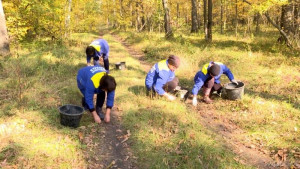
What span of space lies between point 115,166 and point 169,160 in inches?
34.3

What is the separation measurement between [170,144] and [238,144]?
136cm

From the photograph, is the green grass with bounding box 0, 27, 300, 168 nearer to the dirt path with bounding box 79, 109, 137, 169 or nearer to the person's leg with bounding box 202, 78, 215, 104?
the dirt path with bounding box 79, 109, 137, 169

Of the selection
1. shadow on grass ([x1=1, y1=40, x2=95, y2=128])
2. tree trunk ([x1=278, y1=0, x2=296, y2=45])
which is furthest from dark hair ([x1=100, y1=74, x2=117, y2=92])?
tree trunk ([x1=278, y1=0, x2=296, y2=45])

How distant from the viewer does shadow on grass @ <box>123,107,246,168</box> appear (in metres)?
3.57

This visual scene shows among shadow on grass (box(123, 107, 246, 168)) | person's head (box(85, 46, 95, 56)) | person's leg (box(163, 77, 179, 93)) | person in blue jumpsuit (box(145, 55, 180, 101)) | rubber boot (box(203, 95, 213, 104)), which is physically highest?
person's head (box(85, 46, 95, 56))

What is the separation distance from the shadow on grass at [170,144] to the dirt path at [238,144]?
388mm

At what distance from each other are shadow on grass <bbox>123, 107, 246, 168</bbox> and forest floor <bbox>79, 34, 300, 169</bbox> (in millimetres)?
A: 211

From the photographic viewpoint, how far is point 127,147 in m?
4.16

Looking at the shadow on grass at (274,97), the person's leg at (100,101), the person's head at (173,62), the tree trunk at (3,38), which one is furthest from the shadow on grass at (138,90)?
the tree trunk at (3,38)

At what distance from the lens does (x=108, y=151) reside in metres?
4.05

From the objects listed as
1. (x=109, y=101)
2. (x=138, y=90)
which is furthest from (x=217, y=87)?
(x=109, y=101)

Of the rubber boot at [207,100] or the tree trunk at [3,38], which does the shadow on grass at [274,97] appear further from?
the tree trunk at [3,38]

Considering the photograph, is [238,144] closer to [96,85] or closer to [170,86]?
[170,86]

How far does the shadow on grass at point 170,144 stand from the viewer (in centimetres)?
357
